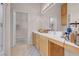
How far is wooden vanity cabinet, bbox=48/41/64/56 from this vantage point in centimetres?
220

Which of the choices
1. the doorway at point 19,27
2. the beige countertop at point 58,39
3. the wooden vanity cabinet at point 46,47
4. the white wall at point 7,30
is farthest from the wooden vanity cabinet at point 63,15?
the white wall at point 7,30

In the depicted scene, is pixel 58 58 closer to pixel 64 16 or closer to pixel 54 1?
pixel 64 16

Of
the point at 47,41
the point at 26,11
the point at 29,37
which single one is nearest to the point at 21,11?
the point at 26,11

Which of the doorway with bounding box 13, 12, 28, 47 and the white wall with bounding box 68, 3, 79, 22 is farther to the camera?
the doorway with bounding box 13, 12, 28, 47

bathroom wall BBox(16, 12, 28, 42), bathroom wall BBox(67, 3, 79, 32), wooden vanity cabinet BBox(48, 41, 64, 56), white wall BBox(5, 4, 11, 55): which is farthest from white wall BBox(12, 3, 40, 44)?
bathroom wall BBox(67, 3, 79, 32)

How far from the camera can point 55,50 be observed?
2.34 metres

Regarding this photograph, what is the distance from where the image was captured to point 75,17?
1963mm

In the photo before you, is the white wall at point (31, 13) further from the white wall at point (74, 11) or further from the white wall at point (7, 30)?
the white wall at point (74, 11)

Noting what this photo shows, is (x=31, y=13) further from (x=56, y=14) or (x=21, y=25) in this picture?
(x=56, y=14)

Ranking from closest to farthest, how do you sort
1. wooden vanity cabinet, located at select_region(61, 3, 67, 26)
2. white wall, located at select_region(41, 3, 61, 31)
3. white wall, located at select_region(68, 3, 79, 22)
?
white wall, located at select_region(68, 3, 79, 22) < wooden vanity cabinet, located at select_region(61, 3, 67, 26) < white wall, located at select_region(41, 3, 61, 31)

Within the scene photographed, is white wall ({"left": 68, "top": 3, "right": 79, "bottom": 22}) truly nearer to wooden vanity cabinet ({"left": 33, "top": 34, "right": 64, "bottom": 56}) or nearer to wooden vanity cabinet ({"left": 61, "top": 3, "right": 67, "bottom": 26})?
wooden vanity cabinet ({"left": 61, "top": 3, "right": 67, "bottom": 26})

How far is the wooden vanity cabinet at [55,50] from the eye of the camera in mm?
2202

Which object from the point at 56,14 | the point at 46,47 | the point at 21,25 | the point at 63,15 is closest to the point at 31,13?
the point at 21,25

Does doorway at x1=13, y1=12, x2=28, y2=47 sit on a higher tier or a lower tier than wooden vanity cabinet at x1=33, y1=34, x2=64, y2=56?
higher
